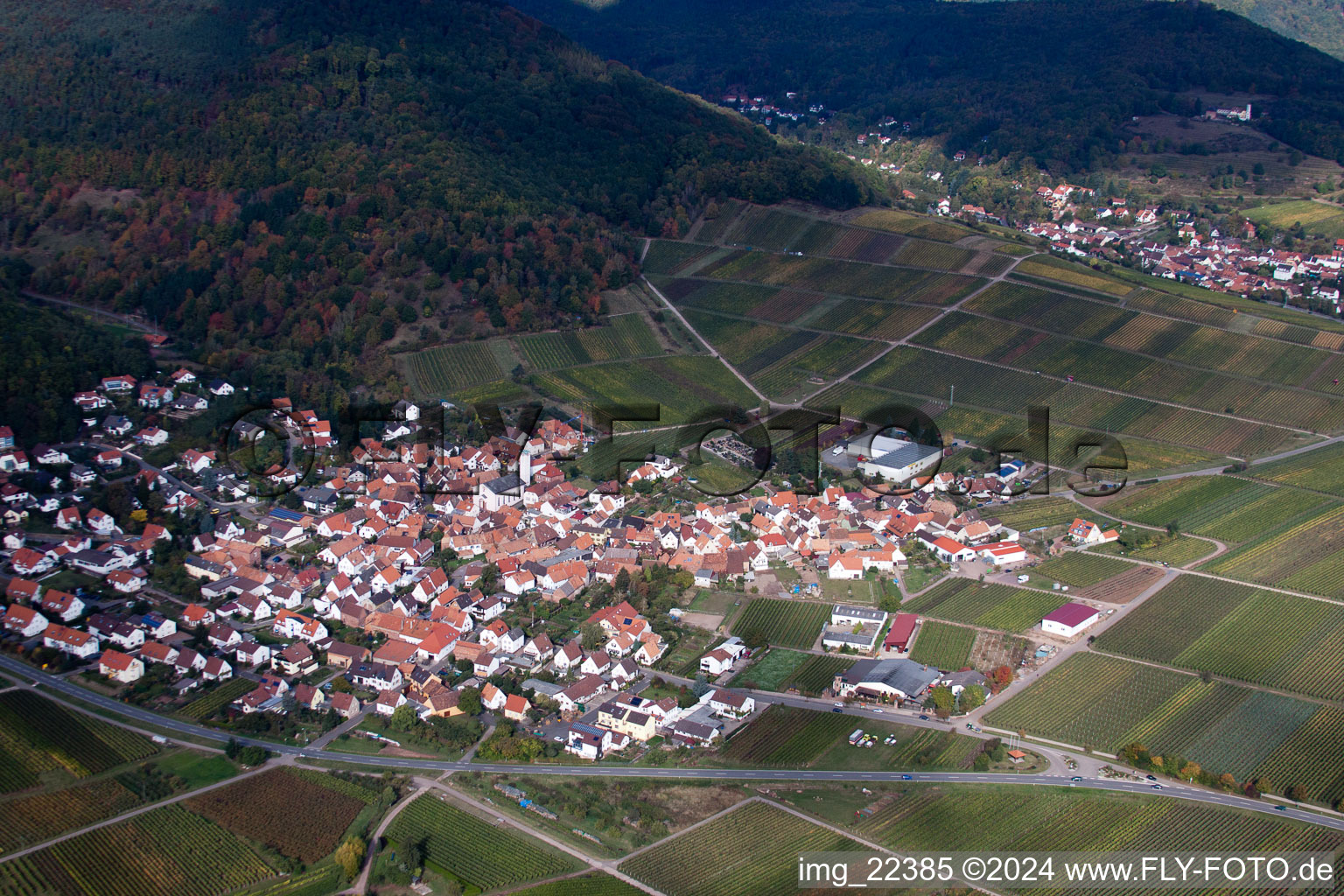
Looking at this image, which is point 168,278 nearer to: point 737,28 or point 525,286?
point 525,286

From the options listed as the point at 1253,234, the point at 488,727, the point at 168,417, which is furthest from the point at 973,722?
the point at 1253,234

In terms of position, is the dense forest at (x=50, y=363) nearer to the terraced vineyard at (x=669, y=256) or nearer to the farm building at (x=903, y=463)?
the terraced vineyard at (x=669, y=256)

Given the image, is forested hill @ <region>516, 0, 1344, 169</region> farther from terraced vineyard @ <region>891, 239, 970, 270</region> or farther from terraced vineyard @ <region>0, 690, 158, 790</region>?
terraced vineyard @ <region>0, 690, 158, 790</region>

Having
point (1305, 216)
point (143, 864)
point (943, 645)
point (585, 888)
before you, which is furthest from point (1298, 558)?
point (1305, 216)

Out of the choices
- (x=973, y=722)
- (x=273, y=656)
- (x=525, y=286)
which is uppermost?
(x=525, y=286)

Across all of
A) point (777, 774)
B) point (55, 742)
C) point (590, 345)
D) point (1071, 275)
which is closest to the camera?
point (777, 774)

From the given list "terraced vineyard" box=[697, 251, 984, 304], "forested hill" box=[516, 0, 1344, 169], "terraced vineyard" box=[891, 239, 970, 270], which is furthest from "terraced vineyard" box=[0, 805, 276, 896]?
"forested hill" box=[516, 0, 1344, 169]

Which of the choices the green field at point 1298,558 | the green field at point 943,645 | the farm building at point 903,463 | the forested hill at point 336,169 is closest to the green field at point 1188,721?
the green field at point 943,645

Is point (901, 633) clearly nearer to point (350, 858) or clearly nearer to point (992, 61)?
point (350, 858)
